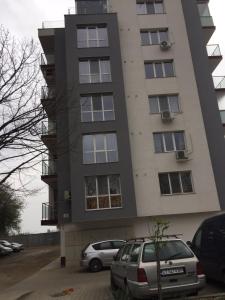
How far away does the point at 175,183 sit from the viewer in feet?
74.9

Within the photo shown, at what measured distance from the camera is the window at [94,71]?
24.6m

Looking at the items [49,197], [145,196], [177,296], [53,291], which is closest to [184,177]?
[145,196]

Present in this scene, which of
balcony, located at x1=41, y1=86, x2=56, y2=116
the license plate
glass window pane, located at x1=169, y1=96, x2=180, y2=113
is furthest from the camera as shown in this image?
glass window pane, located at x1=169, y1=96, x2=180, y2=113

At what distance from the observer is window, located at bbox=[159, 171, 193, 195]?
74.0 ft

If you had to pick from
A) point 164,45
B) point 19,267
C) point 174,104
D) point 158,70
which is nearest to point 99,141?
point 174,104

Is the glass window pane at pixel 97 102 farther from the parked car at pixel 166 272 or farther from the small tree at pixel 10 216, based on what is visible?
the small tree at pixel 10 216

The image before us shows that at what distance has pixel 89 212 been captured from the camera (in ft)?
68.9

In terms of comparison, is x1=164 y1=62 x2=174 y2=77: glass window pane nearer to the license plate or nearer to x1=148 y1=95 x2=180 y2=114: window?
x1=148 y1=95 x2=180 y2=114: window

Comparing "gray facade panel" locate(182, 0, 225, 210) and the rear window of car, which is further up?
"gray facade panel" locate(182, 0, 225, 210)

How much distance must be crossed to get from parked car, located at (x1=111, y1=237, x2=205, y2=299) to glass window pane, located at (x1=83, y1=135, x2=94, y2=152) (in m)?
14.2

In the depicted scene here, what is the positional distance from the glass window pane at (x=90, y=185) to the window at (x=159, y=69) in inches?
350

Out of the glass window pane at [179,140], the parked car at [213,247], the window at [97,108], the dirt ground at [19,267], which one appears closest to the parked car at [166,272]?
the parked car at [213,247]

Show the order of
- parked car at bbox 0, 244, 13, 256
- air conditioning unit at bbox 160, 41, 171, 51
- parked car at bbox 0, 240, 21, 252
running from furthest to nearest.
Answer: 1. parked car at bbox 0, 240, 21, 252
2. parked car at bbox 0, 244, 13, 256
3. air conditioning unit at bbox 160, 41, 171, 51

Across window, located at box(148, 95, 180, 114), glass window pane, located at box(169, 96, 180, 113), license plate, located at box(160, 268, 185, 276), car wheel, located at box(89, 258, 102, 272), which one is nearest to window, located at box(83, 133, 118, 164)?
window, located at box(148, 95, 180, 114)
